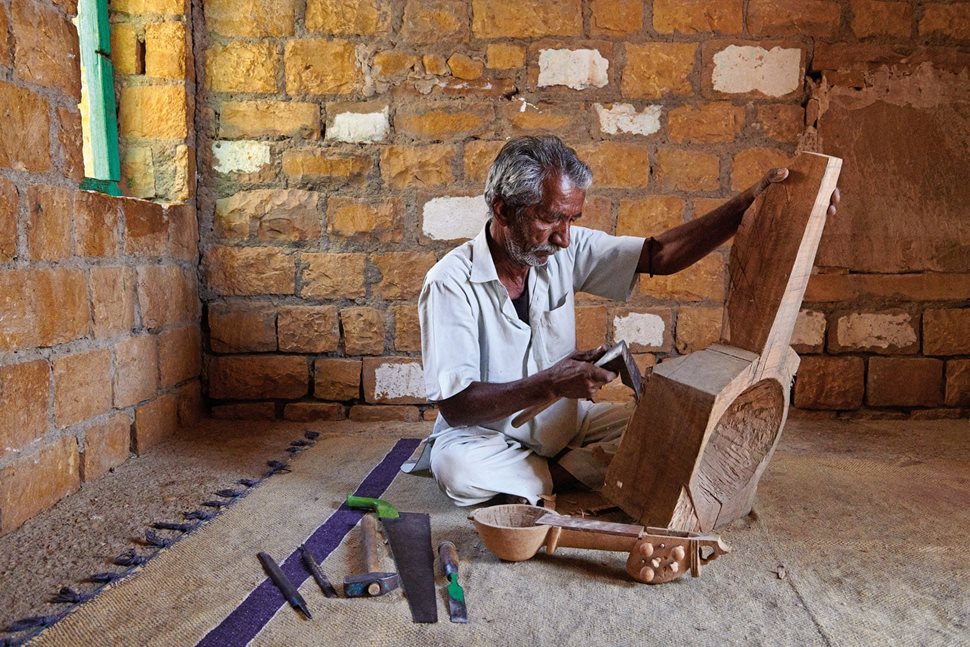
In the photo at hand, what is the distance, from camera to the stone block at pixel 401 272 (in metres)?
3.60

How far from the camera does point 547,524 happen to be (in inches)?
78.7

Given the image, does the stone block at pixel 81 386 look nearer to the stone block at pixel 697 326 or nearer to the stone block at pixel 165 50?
the stone block at pixel 165 50

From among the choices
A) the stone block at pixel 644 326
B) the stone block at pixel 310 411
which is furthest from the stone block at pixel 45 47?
the stone block at pixel 644 326

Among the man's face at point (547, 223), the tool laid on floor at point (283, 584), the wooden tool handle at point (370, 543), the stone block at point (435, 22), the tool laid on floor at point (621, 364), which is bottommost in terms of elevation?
the tool laid on floor at point (283, 584)

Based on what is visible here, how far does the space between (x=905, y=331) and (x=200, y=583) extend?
10.9ft

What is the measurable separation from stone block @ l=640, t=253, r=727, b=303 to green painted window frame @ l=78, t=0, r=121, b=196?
8.22ft

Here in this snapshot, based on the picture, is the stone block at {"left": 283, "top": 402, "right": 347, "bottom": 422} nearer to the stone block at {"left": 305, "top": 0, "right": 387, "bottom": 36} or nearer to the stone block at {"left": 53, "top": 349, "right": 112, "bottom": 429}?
the stone block at {"left": 53, "top": 349, "right": 112, "bottom": 429}

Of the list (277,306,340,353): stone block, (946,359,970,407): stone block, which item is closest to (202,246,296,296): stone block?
(277,306,340,353): stone block

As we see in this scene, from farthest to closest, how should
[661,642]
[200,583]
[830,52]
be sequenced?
1. [830,52]
2. [200,583]
3. [661,642]

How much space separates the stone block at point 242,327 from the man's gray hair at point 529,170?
160 centimetres

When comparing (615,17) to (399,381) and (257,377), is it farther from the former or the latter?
(257,377)

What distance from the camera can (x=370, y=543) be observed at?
2.09 metres

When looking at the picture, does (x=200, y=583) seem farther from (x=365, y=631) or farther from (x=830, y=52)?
(x=830, y=52)

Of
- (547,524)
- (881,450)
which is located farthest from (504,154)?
(881,450)
